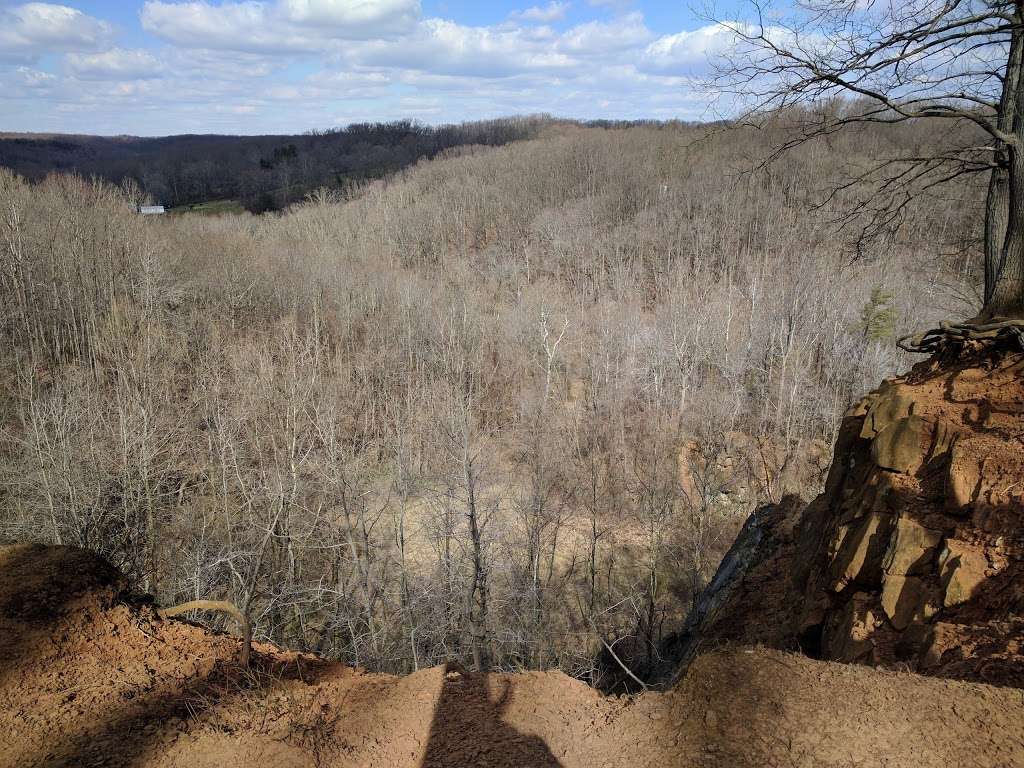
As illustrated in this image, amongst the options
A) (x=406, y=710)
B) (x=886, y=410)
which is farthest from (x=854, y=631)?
(x=406, y=710)

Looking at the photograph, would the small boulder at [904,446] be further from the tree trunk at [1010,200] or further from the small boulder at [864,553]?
the tree trunk at [1010,200]

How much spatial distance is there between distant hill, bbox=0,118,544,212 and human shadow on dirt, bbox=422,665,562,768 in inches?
3077

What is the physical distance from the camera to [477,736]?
373 centimetres

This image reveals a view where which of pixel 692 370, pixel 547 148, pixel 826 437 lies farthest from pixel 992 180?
pixel 547 148

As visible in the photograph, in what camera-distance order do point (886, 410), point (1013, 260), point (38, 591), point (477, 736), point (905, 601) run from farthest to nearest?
point (1013, 260), point (886, 410), point (905, 601), point (38, 591), point (477, 736)

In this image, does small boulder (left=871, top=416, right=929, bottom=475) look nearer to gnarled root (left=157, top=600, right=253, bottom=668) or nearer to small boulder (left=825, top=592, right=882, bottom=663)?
small boulder (left=825, top=592, right=882, bottom=663)

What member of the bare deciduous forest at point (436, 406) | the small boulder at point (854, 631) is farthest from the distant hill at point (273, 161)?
the small boulder at point (854, 631)

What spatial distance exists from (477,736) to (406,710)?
1.66 feet

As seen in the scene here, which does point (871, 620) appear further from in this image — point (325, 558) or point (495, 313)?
point (495, 313)

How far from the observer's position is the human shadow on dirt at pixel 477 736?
3562 mm

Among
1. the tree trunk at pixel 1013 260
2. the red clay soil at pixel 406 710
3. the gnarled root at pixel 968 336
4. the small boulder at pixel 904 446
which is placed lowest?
the red clay soil at pixel 406 710

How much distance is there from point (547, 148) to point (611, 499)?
72.3m

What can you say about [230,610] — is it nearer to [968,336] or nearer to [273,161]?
[968,336]

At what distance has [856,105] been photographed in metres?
7.38
